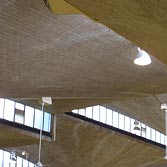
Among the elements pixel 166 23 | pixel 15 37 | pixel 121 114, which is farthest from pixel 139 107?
pixel 166 23

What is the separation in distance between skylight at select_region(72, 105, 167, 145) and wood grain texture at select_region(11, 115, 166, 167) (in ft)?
1.33

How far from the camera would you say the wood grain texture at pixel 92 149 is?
18.1 m

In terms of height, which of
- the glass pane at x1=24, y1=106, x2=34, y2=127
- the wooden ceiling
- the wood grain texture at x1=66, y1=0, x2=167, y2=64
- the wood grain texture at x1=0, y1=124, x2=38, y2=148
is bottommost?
the wood grain texture at x1=66, y1=0, x2=167, y2=64

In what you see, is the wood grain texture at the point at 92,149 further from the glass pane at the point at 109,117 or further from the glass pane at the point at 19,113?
the glass pane at the point at 19,113

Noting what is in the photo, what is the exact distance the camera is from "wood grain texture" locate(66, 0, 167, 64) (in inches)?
152

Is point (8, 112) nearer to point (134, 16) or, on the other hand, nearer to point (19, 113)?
point (19, 113)

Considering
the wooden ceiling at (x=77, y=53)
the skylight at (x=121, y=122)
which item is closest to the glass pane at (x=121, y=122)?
the skylight at (x=121, y=122)

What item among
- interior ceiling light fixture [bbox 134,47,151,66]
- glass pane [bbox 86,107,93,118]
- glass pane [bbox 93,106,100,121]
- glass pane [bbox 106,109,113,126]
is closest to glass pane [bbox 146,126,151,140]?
glass pane [bbox 106,109,113,126]

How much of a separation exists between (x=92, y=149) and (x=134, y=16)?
55.2ft

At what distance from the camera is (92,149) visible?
20578 millimetres

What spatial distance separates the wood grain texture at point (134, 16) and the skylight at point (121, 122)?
40.8 ft

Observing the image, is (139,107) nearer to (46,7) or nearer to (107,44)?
(107,44)

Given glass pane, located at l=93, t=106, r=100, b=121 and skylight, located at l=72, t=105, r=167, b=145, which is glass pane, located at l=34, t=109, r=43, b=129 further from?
glass pane, located at l=93, t=106, r=100, b=121

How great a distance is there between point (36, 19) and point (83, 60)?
1788 millimetres
